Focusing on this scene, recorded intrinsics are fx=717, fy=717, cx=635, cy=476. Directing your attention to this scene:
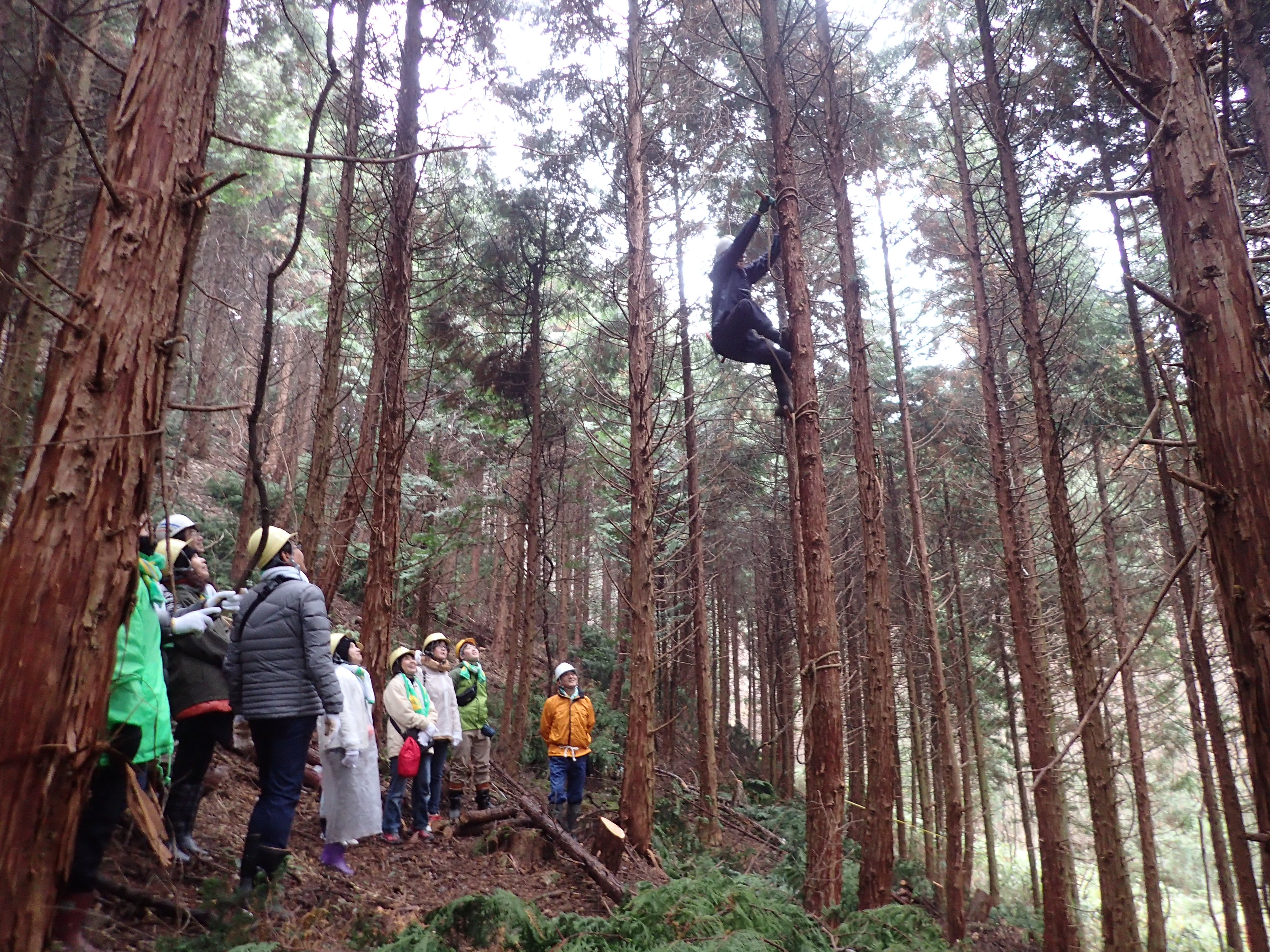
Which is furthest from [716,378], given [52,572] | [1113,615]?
[52,572]

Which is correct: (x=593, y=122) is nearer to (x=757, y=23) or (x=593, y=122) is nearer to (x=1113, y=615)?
(x=757, y=23)

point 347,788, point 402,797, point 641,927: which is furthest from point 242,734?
point 641,927

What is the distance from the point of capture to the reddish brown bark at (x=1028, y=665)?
27.6ft

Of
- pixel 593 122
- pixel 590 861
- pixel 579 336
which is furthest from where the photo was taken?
pixel 579 336

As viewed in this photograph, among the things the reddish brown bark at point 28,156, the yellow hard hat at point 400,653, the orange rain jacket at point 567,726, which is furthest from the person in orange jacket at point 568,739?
the reddish brown bark at point 28,156

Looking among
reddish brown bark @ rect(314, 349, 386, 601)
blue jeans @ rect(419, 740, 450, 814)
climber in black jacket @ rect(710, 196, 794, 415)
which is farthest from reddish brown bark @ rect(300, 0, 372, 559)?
climber in black jacket @ rect(710, 196, 794, 415)

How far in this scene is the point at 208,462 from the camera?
63.4 ft

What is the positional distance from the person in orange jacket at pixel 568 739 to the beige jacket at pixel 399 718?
178 centimetres

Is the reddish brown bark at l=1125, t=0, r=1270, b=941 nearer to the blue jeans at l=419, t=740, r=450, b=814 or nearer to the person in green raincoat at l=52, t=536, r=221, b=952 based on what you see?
the person in green raincoat at l=52, t=536, r=221, b=952

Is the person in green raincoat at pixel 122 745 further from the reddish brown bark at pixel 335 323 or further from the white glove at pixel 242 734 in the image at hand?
the reddish brown bark at pixel 335 323

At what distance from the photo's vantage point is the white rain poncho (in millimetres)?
4980

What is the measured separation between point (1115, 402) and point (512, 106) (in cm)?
1205

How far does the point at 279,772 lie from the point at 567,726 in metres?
4.46

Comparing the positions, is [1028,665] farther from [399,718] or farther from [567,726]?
[399,718]
